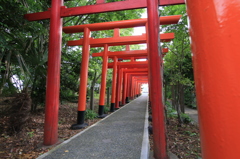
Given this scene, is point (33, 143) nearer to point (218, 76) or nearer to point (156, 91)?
point (156, 91)

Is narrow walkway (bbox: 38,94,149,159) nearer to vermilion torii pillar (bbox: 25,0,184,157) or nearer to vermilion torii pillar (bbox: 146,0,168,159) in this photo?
vermilion torii pillar (bbox: 146,0,168,159)

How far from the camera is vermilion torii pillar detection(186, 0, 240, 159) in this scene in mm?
423

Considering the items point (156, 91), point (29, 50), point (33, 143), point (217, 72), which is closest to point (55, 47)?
point (29, 50)

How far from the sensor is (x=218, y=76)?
46 cm

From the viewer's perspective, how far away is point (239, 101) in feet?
1.34

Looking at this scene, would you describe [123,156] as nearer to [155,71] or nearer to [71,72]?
[155,71]

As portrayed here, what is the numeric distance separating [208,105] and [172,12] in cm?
551

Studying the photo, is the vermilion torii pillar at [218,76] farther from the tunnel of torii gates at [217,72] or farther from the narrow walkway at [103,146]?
the narrow walkway at [103,146]

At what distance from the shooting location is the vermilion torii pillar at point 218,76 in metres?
0.42

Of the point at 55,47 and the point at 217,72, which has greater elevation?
the point at 55,47

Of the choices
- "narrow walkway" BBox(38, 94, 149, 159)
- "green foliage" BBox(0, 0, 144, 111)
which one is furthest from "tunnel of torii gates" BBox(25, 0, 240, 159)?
"green foliage" BBox(0, 0, 144, 111)

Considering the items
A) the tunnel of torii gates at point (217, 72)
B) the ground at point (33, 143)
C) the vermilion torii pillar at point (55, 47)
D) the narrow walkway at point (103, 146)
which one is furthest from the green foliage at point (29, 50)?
the tunnel of torii gates at point (217, 72)

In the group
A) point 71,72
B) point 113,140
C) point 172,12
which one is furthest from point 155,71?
point 71,72

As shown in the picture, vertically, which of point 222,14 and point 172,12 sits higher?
point 172,12
